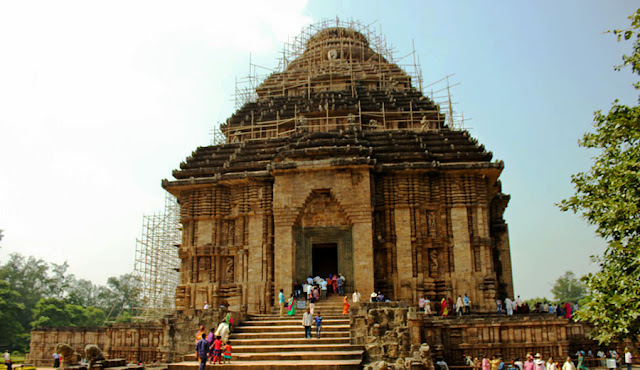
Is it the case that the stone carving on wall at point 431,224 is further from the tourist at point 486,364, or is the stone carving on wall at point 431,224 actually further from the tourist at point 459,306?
the tourist at point 486,364

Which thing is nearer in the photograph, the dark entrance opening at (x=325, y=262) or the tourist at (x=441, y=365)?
the tourist at (x=441, y=365)

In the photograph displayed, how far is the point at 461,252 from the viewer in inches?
888

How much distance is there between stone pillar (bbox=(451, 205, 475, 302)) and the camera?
2216 centimetres

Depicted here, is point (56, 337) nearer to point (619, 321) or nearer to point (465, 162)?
point (465, 162)

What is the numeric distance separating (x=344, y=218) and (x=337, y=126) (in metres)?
7.16

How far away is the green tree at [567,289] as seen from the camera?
7944 centimetres

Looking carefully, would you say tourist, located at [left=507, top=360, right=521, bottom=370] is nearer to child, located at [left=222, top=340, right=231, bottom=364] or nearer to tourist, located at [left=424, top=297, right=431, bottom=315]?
tourist, located at [left=424, top=297, right=431, bottom=315]

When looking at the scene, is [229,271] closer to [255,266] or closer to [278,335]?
[255,266]

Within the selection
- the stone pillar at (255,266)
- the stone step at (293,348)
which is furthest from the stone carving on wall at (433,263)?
the stone step at (293,348)

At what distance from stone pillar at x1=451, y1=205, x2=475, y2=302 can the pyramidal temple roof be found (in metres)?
2.12

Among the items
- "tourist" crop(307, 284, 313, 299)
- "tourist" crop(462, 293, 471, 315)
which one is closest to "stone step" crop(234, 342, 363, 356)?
"tourist" crop(307, 284, 313, 299)

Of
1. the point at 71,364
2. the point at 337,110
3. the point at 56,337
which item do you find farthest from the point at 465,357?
the point at 56,337

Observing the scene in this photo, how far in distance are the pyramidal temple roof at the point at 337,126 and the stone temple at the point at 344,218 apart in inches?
3.5

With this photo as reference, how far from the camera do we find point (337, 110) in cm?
2894
